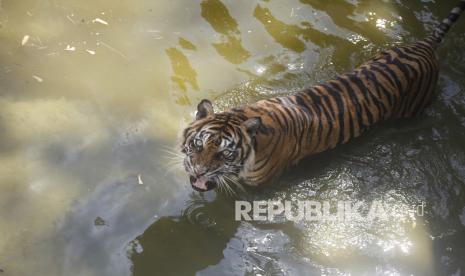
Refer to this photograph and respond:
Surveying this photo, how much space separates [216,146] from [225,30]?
2065mm

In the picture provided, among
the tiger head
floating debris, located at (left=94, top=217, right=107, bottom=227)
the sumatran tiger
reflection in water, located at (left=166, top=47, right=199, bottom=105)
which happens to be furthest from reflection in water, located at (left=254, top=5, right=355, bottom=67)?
floating debris, located at (left=94, top=217, right=107, bottom=227)

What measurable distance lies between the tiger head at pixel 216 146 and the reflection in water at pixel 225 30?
141 cm

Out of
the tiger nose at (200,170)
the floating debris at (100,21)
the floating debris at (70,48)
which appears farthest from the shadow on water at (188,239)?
the floating debris at (100,21)

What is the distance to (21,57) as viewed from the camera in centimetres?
456

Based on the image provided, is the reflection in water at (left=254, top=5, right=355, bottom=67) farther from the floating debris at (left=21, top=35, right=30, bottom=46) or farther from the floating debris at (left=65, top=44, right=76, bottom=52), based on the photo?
the floating debris at (left=21, top=35, right=30, bottom=46)

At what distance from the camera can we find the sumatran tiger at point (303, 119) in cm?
347

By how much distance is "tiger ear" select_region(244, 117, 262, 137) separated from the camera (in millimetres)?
3430

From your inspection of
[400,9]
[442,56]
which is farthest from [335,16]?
[442,56]

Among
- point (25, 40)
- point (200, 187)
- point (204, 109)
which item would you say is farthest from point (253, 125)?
point (25, 40)

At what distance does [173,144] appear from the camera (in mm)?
4199

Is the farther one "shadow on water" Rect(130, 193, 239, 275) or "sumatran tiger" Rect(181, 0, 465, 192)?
"shadow on water" Rect(130, 193, 239, 275)

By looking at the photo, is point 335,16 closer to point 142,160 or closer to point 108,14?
point 108,14

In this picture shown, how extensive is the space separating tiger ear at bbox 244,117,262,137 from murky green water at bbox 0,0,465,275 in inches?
28.3

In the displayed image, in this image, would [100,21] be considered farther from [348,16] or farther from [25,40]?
[348,16]
